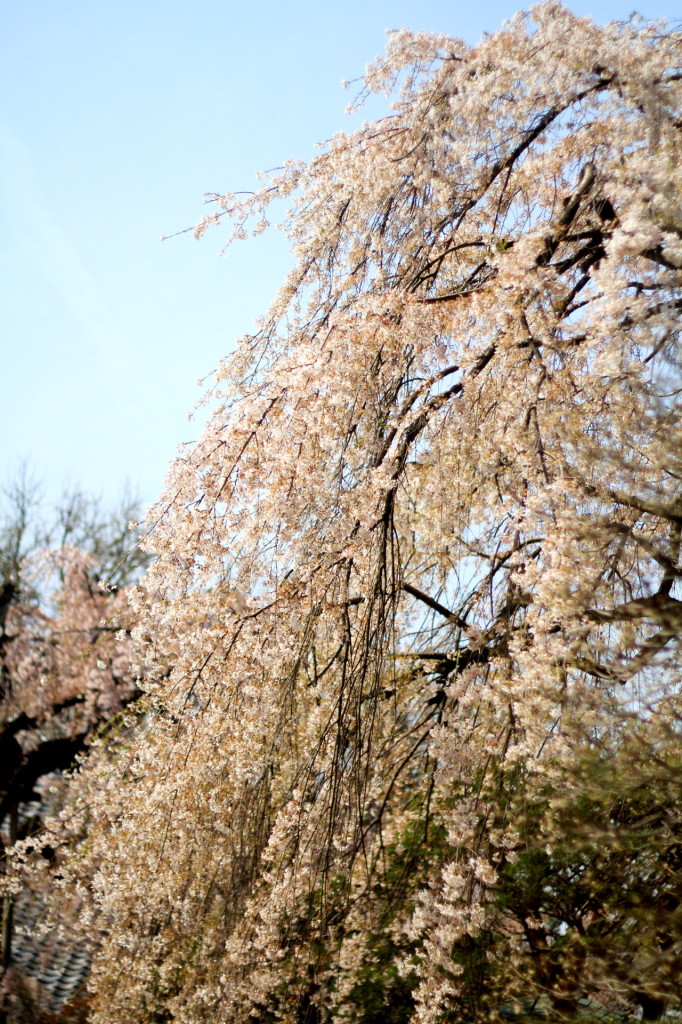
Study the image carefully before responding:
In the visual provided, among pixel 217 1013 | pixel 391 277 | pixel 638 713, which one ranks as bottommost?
pixel 217 1013

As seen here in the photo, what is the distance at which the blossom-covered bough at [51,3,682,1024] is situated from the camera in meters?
2.49

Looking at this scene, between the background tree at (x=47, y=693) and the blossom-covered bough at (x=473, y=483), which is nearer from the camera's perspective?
the blossom-covered bough at (x=473, y=483)

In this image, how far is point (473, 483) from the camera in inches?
135

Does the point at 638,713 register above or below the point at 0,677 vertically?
below

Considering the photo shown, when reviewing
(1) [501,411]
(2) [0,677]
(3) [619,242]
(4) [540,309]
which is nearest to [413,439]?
(1) [501,411]

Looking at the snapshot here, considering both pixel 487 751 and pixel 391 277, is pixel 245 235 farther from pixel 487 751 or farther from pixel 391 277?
pixel 487 751

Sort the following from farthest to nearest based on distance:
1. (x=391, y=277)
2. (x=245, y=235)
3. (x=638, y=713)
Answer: (x=245, y=235) → (x=391, y=277) → (x=638, y=713)

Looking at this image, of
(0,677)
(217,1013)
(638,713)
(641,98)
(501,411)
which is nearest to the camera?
(638,713)

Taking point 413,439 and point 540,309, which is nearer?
point 540,309

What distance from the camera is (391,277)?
3.14 meters

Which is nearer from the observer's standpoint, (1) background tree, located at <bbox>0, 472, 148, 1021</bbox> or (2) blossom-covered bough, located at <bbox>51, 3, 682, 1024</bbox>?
(2) blossom-covered bough, located at <bbox>51, 3, 682, 1024</bbox>

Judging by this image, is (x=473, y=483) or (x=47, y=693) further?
(x=47, y=693)

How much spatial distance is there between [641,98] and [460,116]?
0.64m

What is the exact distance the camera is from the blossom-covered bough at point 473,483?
8.16 ft
